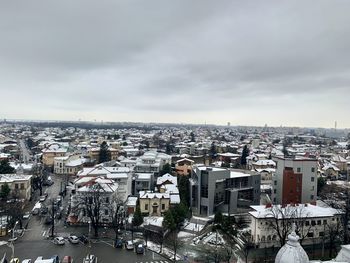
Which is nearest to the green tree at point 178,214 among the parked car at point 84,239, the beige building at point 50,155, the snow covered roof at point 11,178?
the parked car at point 84,239

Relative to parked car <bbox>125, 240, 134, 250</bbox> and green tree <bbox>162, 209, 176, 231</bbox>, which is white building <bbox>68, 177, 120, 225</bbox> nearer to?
parked car <bbox>125, 240, 134, 250</bbox>

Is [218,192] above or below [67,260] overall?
above

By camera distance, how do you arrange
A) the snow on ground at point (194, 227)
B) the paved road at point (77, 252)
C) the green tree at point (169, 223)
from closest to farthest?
the paved road at point (77, 252) < the green tree at point (169, 223) < the snow on ground at point (194, 227)

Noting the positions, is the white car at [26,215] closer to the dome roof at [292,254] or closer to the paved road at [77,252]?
the paved road at [77,252]

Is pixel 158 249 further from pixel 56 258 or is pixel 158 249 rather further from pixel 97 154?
pixel 97 154

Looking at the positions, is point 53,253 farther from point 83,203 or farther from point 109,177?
point 109,177

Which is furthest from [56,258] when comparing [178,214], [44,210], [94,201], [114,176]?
[114,176]
